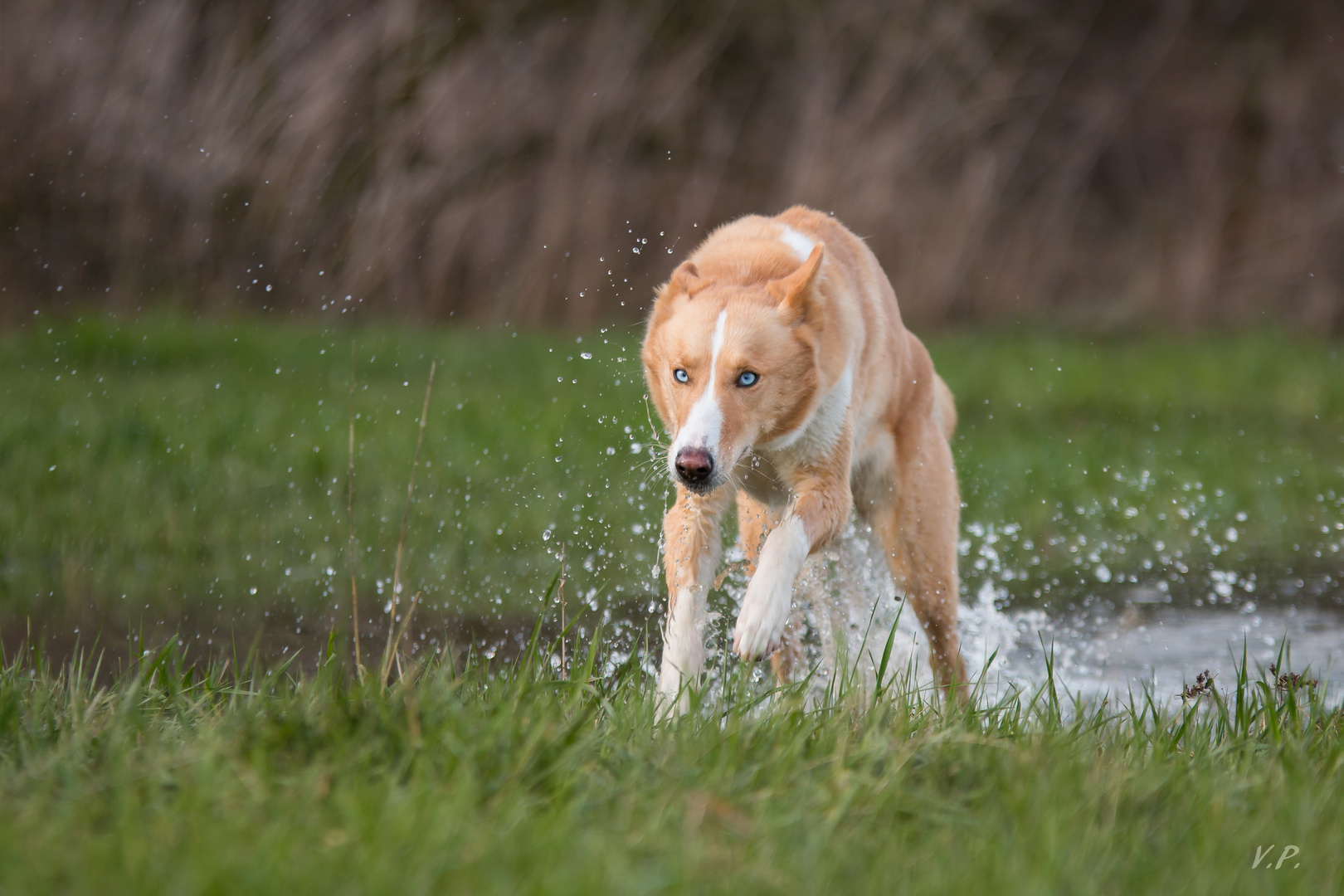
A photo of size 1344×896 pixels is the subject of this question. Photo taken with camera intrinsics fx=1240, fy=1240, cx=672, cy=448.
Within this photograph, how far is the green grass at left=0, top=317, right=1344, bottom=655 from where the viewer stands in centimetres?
506

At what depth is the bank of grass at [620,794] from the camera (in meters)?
2.11

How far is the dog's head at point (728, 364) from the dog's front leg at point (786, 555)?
228 mm

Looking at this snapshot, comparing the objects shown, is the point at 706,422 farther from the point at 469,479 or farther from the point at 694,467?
the point at 469,479

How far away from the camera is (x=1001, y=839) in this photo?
2340 millimetres

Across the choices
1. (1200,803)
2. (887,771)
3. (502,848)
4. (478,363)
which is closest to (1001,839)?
(887,771)

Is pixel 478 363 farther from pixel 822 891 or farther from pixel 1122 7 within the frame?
pixel 1122 7

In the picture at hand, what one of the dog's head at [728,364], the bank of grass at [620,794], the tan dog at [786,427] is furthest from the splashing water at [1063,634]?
the bank of grass at [620,794]

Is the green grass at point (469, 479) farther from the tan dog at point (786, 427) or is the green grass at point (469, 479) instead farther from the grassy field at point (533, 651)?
the tan dog at point (786, 427)

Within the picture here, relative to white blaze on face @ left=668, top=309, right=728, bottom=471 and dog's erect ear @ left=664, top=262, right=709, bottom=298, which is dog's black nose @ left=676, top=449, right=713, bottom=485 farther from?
dog's erect ear @ left=664, top=262, right=709, bottom=298

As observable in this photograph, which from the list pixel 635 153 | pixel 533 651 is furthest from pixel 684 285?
pixel 635 153

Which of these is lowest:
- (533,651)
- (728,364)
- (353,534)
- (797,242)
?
(533,651)

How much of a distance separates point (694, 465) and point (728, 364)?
0.36 meters

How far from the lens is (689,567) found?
3.71m

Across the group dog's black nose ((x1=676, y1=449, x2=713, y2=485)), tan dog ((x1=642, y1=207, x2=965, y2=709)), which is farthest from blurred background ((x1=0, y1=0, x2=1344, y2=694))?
dog's black nose ((x1=676, y1=449, x2=713, y2=485))
